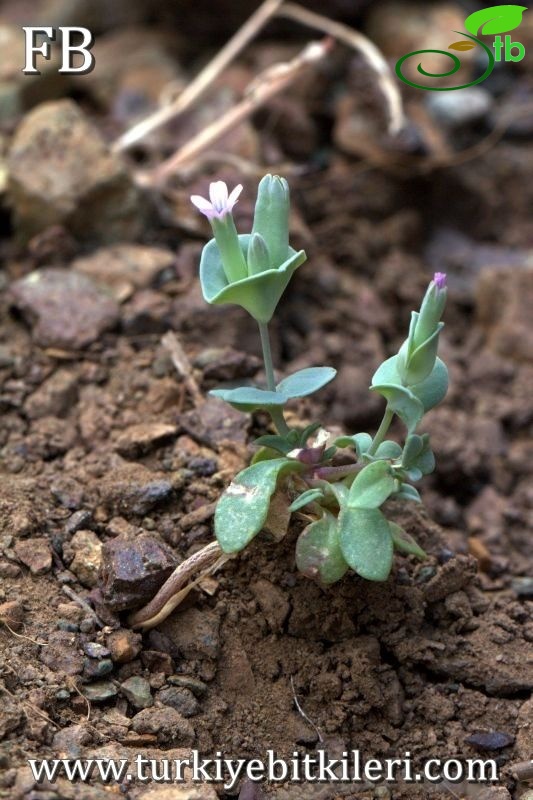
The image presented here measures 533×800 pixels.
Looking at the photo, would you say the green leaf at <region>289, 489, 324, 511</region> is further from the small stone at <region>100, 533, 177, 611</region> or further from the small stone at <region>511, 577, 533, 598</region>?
the small stone at <region>511, 577, 533, 598</region>

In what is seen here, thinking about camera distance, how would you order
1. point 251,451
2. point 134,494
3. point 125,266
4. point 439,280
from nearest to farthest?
point 439,280, point 134,494, point 251,451, point 125,266

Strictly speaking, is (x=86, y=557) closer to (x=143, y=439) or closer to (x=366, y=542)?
(x=143, y=439)

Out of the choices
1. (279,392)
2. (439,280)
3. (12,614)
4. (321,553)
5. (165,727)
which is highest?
(439,280)

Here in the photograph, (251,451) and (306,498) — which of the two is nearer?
(306,498)

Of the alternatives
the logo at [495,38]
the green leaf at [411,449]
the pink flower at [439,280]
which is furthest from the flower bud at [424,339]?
the logo at [495,38]

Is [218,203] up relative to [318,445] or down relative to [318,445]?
up

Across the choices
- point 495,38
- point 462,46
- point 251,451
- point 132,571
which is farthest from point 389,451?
point 495,38
